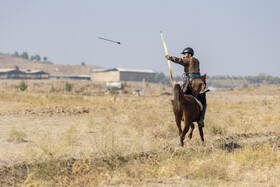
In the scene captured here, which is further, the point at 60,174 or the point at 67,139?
the point at 67,139

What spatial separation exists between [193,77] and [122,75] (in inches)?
4230

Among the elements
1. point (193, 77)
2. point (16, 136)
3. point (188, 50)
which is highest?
point (188, 50)

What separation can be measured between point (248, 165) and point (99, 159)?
124 inches

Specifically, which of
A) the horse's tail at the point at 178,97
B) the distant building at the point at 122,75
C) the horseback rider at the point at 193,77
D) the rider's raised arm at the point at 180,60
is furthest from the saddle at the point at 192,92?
the distant building at the point at 122,75

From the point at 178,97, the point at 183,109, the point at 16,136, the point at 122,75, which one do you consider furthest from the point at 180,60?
the point at 122,75

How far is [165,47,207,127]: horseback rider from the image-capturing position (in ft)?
39.4

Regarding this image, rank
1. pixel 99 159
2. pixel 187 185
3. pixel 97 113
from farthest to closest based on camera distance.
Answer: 1. pixel 97 113
2. pixel 99 159
3. pixel 187 185

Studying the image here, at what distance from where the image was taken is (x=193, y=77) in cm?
1219

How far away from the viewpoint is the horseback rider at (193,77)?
12.0 meters

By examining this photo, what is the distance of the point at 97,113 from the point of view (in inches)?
950

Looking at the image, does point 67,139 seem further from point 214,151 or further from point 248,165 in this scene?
point 248,165

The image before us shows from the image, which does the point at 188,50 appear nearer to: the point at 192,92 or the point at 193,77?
the point at 193,77

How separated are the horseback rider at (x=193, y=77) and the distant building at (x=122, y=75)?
10534 centimetres

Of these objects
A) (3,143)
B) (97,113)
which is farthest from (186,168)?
(97,113)
